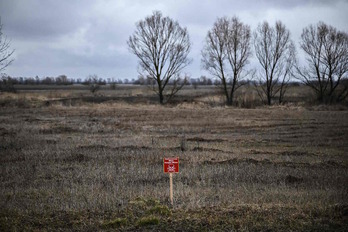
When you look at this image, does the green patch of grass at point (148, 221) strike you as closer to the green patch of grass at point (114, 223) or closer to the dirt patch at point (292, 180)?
the green patch of grass at point (114, 223)

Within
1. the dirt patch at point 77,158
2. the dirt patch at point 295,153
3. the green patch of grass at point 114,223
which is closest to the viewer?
the green patch of grass at point 114,223

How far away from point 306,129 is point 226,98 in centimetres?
2546

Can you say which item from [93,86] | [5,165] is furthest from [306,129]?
[93,86]

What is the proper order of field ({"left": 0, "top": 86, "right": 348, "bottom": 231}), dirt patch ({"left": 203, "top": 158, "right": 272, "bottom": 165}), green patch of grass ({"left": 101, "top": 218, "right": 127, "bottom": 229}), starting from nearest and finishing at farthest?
→ green patch of grass ({"left": 101, "top": 218, "right": 127, "bottom": 229}) < field ({"left": 0, "top": 86, "right": 348, "bottom": 231}) < dirt patch ({"left": 203, "top": 158, "right": 272, "bottom": 165})

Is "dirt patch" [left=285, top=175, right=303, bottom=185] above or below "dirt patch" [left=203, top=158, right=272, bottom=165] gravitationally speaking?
below

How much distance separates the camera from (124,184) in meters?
9.71

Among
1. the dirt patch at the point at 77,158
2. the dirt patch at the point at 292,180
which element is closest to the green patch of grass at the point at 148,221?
the dirt patch at the point at 292,180

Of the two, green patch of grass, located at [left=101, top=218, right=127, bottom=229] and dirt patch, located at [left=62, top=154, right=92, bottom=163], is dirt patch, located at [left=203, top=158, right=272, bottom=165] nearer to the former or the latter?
dirt patch, located at [left=62, top=154, right=92, bottom=163]

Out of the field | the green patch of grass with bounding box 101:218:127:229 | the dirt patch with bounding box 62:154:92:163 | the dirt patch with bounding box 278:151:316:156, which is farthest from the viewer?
the dirt patch with bounding box 278:151:316:156

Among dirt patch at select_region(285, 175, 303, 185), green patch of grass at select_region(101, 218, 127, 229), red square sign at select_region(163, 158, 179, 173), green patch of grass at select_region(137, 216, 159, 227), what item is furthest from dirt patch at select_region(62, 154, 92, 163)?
dirt patch at select_region(285, 175, 303, 185)

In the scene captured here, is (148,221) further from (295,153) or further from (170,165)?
(295,153)

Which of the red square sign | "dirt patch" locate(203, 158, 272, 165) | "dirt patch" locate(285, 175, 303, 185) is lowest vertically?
"dirt patch" locate(285, 175, 303, 185)

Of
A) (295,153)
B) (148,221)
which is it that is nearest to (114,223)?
(148,221)

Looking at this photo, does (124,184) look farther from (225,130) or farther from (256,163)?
(225,130)
